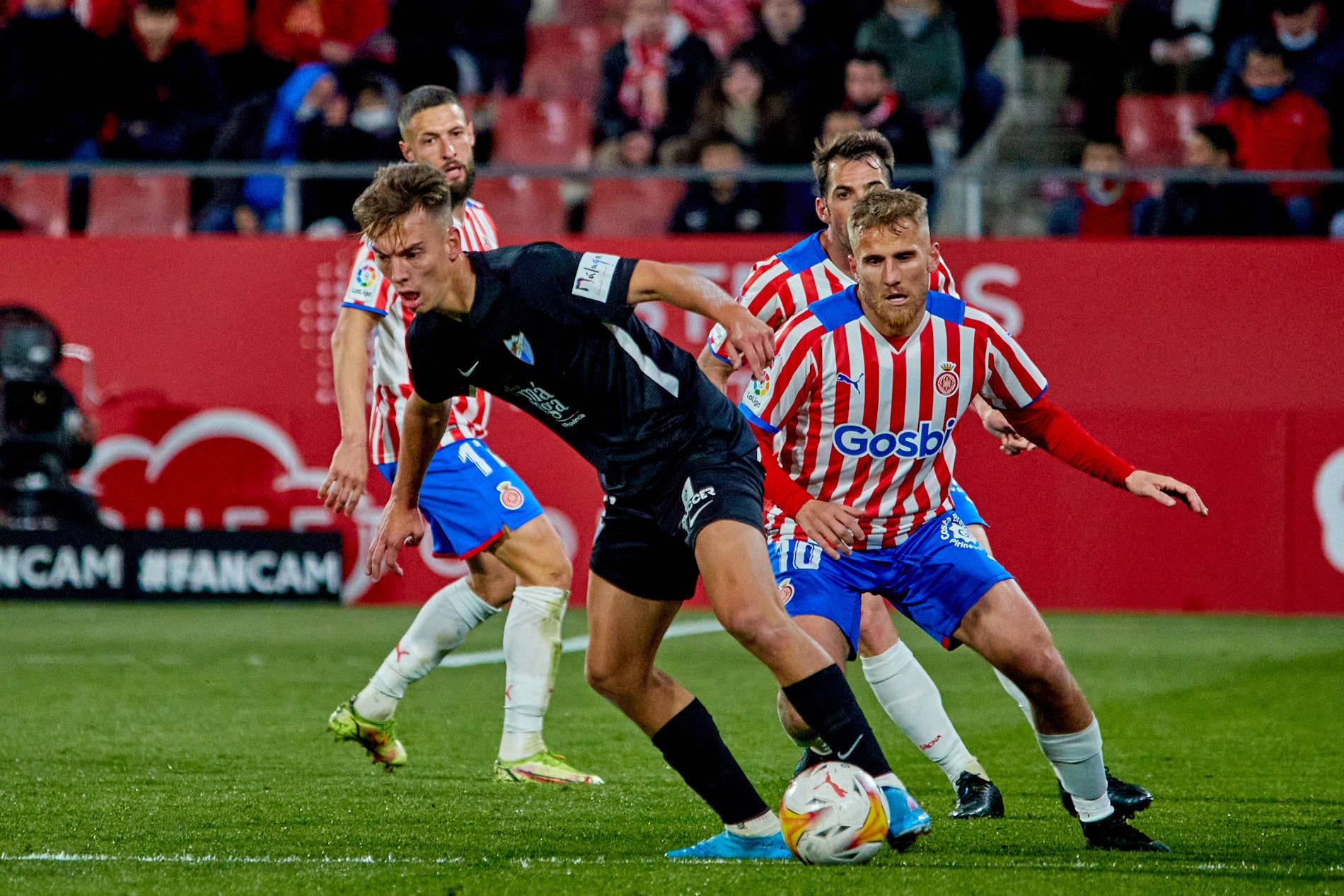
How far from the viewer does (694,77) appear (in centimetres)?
1334

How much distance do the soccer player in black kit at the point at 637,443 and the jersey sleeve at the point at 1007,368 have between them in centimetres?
84

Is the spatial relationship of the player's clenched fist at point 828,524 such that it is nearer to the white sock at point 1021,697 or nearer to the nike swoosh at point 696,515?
the nike swoosh at point 696,515

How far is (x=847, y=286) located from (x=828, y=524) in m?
1.12

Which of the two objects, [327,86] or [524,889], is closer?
[524,889]

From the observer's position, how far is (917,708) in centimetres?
586

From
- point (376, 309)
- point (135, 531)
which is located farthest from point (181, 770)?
point (135, 531)

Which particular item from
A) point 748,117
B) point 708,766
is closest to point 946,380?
point 708,766

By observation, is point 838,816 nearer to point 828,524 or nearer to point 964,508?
point 828,524

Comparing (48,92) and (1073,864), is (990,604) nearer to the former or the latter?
(1073,864)

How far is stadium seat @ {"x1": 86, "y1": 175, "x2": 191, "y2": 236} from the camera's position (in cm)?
1257

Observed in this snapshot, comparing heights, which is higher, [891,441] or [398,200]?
[398,200]

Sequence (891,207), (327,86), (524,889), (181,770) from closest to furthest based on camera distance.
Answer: (524,889)
(891,207)
(181,770)
(327,86)

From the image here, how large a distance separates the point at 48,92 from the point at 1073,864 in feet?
36.8

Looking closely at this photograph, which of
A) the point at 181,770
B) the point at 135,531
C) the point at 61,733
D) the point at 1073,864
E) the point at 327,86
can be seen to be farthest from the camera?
the point at 327,86
